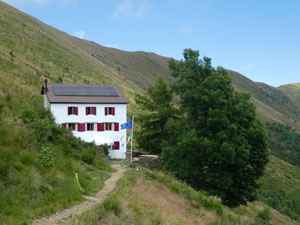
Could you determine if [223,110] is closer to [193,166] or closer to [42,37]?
[193,166]

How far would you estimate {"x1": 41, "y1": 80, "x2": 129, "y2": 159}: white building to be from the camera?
3272 cm

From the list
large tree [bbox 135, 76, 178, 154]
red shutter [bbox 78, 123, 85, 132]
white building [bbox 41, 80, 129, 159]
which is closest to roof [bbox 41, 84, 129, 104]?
white building [bbox 41, 80, 129, 159]

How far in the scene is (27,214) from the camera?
759 centimetres

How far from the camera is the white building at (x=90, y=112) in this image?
107 feet

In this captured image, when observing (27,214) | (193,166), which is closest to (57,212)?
(27,214)

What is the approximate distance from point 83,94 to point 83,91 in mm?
843

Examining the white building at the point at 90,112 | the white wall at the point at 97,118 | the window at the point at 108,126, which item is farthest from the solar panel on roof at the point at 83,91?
the window at the point at 108,126

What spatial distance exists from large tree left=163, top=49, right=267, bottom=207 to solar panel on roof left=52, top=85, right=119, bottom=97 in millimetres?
11111

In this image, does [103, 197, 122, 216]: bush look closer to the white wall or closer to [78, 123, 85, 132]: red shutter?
the white wall

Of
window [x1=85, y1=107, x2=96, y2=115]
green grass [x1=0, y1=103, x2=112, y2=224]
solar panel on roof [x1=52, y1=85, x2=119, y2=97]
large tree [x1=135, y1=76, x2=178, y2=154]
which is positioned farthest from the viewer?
large tree [x1=135, y1=76, x2=178, y2=154]

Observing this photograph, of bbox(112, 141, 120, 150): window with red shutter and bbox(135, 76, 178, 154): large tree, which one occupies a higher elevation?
bbox(135, 76, 178, 154): large tree

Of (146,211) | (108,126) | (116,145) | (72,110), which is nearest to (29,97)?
(72,110)

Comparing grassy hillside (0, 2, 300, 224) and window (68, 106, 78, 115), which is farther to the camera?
window (68, 106, 78, 115)

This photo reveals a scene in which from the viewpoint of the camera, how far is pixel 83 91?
3519cm
